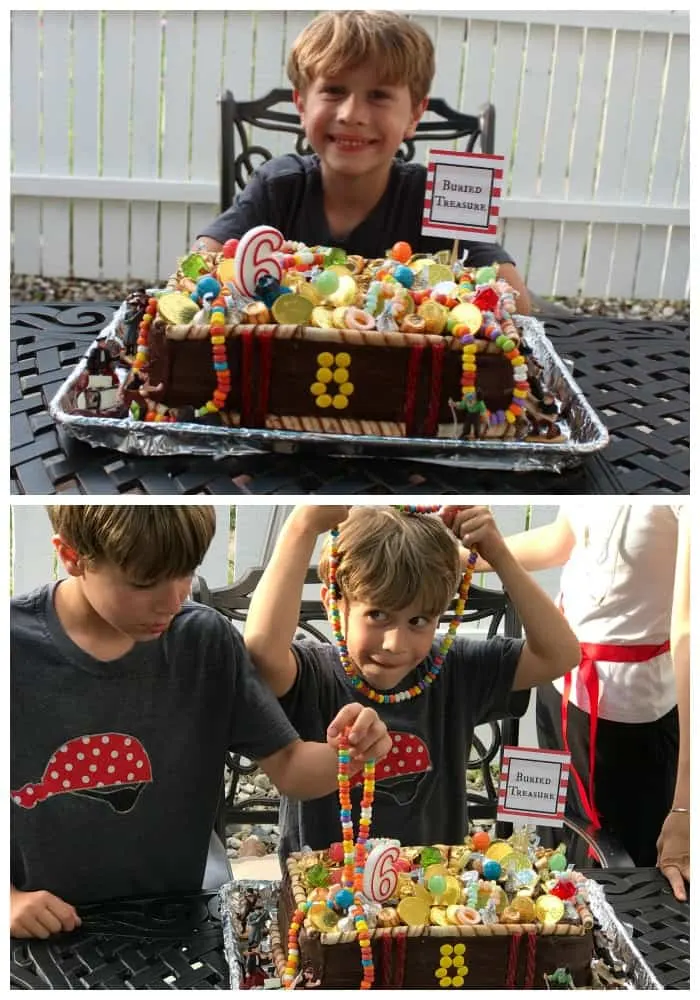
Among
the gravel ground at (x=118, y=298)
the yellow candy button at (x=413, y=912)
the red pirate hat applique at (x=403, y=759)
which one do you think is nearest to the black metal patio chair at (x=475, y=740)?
the red pirate hat applique at (x=403, y=759)

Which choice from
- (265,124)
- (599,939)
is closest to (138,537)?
(599,939)

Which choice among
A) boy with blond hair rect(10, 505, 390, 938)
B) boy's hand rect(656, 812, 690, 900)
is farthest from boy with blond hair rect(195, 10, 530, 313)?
boy's hand rect(656, 812, 690, 900)

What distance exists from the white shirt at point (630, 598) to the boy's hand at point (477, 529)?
33 cm

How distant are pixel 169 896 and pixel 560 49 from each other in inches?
129

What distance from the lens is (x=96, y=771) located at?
1.14 metres

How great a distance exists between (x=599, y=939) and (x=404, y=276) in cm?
78

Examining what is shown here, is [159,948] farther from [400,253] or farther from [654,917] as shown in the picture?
[400,253]

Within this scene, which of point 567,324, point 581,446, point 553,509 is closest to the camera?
point 581,446

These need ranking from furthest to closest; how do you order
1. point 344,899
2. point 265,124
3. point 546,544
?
1. point 265,124
2. point 546,544
3. point 344,899

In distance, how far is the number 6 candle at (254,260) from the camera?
47.6 inches

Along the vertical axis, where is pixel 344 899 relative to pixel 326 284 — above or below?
below

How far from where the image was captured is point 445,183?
1.31 metres
